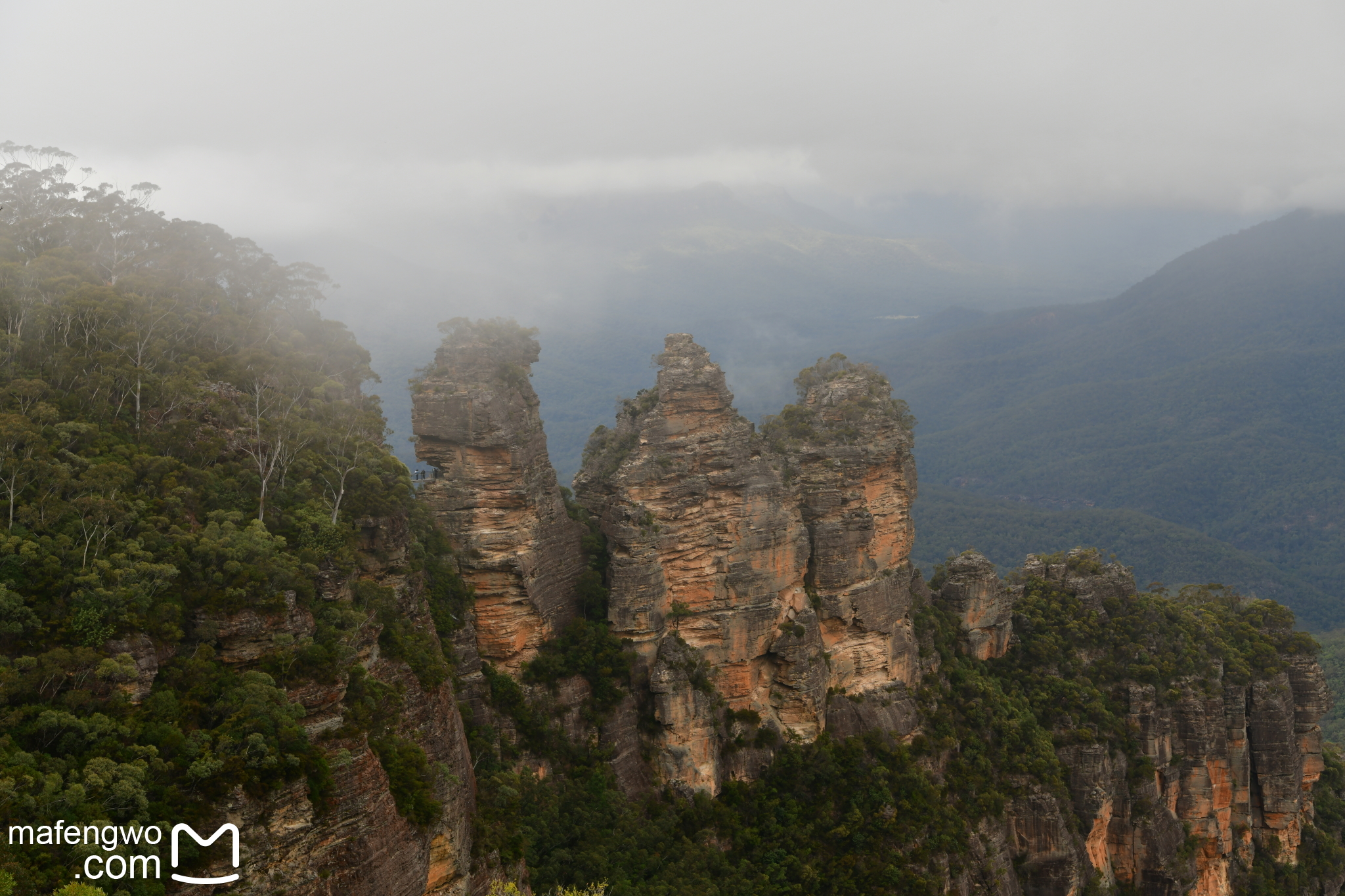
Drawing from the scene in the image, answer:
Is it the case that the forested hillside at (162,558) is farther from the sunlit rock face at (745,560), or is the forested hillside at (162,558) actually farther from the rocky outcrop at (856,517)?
the rocky outcrop at (856,517)

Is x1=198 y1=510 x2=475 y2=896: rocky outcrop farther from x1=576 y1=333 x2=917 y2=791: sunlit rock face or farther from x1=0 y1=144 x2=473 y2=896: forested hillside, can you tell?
x1=576 y1=333 x2=917 y2=791: sunlit rock face

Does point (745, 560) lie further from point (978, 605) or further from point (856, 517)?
point (978, 605)

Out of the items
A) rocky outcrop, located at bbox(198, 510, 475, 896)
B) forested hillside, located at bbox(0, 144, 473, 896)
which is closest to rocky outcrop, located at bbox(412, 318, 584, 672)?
forested hillside, located at bbox(0, 144, 473, 896)

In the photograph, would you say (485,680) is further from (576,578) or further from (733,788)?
(733,788)

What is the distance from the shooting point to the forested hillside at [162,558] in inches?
789

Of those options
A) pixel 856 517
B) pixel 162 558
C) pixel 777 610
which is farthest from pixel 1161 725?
pixel 162 558

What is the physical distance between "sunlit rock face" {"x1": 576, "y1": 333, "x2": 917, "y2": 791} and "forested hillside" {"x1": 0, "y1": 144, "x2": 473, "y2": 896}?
1260 centimetres

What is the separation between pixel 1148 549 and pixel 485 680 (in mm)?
152644

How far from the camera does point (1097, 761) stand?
51.3 m

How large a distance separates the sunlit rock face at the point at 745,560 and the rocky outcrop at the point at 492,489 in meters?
4.05

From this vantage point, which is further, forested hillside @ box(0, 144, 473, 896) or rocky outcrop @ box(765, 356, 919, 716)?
rocky outcrop @ box(765, 356, 919, 716)

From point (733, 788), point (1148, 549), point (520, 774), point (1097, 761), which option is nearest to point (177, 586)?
point (520, 774)

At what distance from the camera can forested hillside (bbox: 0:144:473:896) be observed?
20.0m

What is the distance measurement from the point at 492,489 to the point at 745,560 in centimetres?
1307
